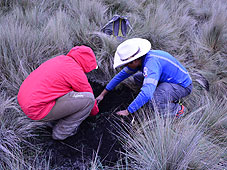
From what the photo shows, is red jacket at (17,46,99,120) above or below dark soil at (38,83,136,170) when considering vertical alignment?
above

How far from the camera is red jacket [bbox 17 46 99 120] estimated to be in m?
1.90

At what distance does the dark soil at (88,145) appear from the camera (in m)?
1.93

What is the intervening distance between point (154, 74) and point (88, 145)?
46.1 inches

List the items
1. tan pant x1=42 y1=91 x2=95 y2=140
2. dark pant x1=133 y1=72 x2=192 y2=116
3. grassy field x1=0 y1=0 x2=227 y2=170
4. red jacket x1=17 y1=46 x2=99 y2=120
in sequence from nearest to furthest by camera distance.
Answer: grassy field x1=0 y1=0 x2=227 y2=170 < red jacket x1=17 y1=46 x2=99 y2=120 < tan pant x1=42 y1=91 x2=95 y2=140 < dark pant x1=133 y1=72 x2=192 y2=116

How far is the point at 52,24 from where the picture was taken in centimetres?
353

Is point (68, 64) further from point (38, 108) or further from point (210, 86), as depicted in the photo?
point (210, 86)

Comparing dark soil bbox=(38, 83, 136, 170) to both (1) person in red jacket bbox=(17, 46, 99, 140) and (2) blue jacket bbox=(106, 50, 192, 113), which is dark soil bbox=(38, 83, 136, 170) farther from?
(2) blue jacket bbox=(106, 50, 192, 113)

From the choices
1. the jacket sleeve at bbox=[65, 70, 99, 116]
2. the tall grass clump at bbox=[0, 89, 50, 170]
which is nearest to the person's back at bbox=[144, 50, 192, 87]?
the jacket sleeve at bbox=[65, 70, 99, 116]

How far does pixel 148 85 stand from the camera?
216 centimetres

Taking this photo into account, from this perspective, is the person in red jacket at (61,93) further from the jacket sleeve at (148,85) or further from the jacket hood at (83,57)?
the jacket sleeve at (148,85)

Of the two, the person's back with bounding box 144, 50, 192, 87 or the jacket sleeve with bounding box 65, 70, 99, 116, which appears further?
the person's back with bounding box 144, 50, 192, 87

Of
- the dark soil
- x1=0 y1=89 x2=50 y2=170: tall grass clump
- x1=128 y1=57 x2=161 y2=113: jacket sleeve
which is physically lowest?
the dark soil

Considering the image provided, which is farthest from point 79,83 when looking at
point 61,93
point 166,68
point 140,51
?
point 166,68

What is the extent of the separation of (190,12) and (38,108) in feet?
20.2
